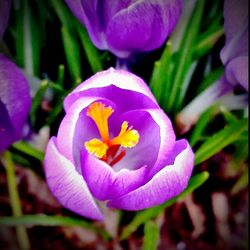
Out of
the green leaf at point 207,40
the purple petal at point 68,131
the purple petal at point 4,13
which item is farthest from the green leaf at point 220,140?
the purple petal at point 4,13

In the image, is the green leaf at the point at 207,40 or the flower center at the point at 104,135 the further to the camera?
the green leaf at the point at 207,40

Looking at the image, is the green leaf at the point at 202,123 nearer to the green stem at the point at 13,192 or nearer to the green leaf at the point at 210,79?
the green leaf at the point at 210,79

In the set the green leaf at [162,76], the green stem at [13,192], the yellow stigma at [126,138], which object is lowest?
the green stem at [13,192]

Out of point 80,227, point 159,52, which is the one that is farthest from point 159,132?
point 80,227

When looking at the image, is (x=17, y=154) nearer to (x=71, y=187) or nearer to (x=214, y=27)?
(x=71, y=187)

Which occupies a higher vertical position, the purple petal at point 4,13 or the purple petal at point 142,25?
the purple petal at point 4,13

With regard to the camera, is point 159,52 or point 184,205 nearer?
point 159,52

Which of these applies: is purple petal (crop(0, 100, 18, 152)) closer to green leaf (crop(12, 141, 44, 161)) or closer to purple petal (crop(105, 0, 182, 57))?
green leaf (crop(12, 141, 44, 161))

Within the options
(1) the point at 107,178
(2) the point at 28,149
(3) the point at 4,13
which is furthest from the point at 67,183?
(3) the point at 4,13
